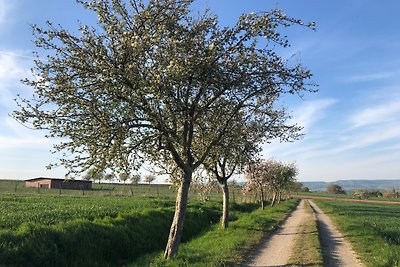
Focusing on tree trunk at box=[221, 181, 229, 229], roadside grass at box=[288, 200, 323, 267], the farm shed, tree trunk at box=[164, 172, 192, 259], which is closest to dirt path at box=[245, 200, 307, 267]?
roadside grass at box=[288, 200, 323, 267]

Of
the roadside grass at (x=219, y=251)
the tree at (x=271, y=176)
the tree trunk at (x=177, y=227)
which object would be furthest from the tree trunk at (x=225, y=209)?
the tree at (x=271, y=176)

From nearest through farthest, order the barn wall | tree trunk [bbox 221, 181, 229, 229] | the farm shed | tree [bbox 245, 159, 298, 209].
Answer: tree trunk [bbox 221, 181, 229, 229] < tree [bbox 245, 159, 298, 209] < the farm shed < the barn wall

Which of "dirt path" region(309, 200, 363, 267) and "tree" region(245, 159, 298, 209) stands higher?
"tree" region(245, 159, 298, 209)

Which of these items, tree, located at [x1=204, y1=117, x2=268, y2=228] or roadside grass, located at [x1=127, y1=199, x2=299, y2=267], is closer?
roadside grass, located at [x1=127, y1=199, x2=299, y2=267]

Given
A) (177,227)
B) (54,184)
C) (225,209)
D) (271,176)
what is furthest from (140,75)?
(54,184)

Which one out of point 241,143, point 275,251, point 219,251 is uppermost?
point 241,143

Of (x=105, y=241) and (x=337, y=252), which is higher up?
(x=105, y=241)

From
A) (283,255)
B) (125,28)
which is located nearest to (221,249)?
(283,255)

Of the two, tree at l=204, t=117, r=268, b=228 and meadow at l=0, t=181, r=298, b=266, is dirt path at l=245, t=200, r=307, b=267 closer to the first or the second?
meadow at l=0, t=181, r=298, b=266

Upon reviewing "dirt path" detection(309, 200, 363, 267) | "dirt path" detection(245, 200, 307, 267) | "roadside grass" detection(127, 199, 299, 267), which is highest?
"roadside grass" detection(127, 199, 299, 267)

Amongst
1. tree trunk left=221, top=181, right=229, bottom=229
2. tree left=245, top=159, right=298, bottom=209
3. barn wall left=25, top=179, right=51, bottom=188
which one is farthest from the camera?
barn wall left=25, top=179, right=51, bottom=188

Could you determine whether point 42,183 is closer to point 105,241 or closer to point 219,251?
point 105,241

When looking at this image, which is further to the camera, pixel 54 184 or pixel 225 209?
pixel 54 184

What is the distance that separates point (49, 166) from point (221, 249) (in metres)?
8.38
